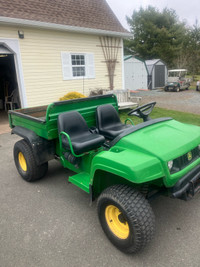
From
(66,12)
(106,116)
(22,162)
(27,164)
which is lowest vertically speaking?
(22,162)

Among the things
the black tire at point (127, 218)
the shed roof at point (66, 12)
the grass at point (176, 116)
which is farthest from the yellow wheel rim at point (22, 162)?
the shed roof at point (66, 12)

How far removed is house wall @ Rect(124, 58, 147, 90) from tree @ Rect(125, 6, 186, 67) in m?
12.0

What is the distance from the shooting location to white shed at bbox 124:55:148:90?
16922 millimetres

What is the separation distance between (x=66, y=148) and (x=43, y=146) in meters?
0.57

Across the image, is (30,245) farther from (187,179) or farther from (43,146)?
(187,179)

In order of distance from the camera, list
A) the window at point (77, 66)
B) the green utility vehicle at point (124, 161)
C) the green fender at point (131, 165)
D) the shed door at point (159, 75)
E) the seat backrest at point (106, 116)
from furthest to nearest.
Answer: the shed door at point (159, 75) → the window at point (77, 66) → the seat backrest at point (106, 116) → the green utility vehicle at point (124, 161) → the green fender at point (131, 165)

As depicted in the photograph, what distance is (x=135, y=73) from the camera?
1739 centimetres

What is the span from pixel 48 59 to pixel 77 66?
52.9 inches

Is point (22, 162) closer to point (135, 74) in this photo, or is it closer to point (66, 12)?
point (66, 12)

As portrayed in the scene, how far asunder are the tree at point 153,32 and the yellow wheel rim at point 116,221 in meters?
28.6

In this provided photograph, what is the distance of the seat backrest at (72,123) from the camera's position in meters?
3.13

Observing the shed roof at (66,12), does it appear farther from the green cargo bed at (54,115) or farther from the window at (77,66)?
the green cargo bed at (54,115)

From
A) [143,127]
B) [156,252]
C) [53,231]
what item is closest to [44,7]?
[143,127]

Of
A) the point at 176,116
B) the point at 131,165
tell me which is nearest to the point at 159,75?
the point at 176,116
